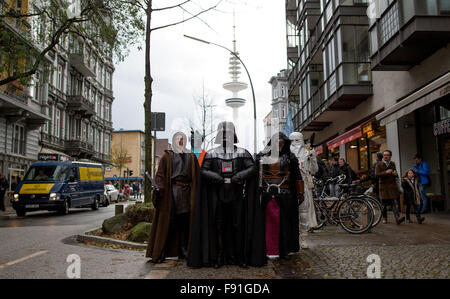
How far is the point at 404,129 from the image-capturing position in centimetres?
1496

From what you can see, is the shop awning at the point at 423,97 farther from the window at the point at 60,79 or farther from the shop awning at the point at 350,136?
the window at the point at 60,79

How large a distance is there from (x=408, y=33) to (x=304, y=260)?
8388mm

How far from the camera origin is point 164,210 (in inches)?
244

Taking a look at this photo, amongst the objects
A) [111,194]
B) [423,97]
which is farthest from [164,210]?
[111,194]

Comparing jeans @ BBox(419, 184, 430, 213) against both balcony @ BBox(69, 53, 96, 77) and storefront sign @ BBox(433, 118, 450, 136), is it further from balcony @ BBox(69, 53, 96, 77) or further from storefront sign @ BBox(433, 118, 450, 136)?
balcony @ BBox(69, 53, 96, 77)

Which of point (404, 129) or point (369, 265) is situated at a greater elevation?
point (404, 129)

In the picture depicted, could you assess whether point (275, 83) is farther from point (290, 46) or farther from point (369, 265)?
point (369, 265)

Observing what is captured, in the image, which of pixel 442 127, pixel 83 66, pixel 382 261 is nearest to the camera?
pixel 382 261

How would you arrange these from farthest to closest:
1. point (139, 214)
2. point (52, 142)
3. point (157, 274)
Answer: point (52, 142) < point (139, 214) < point (157, 274)

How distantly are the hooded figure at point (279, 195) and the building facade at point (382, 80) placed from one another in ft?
16.9

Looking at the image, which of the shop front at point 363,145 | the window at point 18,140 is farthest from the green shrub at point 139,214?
the window at point 18,140

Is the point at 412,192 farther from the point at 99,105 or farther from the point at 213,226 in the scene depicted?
the point at 99,105

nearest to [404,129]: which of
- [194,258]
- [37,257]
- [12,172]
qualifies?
[194,258]
